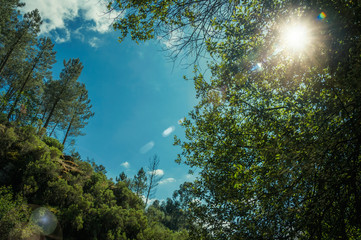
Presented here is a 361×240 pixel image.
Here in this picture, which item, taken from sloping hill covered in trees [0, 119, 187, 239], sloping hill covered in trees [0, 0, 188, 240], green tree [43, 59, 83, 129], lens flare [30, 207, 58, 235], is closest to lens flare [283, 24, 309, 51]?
sloping hill covered in trees [0, 0, 188, 240]

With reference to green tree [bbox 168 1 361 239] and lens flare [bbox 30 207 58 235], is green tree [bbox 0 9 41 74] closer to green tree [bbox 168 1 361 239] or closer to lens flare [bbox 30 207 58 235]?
lens flare [bbox 30 207 58 235]

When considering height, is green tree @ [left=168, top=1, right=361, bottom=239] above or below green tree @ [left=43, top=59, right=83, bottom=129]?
below

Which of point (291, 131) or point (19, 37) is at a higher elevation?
point (19, 37)

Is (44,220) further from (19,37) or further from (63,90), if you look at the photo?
(19,37)

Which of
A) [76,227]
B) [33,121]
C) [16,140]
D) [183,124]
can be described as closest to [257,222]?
[183,124]

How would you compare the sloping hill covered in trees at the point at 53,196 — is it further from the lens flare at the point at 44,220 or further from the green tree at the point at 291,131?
the green tree at the point at 291,131

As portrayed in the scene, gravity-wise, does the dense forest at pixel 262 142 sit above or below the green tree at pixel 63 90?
below

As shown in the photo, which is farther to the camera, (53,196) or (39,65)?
(39,65)

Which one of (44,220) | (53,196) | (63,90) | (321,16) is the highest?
(63,90)

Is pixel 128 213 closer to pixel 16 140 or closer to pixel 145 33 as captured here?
pixel 16 140

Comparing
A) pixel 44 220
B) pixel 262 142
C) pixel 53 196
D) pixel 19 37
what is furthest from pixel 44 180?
pixel 19 37

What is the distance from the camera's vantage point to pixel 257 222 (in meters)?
2.82

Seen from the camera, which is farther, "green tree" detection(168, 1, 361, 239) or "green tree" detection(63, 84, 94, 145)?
"green tree" detection(63, 84, 94, 145)

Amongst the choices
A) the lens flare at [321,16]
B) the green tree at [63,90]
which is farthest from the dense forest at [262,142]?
the green tree at [63,90]
